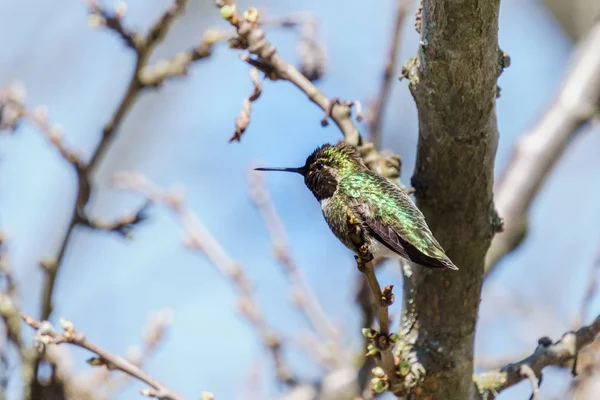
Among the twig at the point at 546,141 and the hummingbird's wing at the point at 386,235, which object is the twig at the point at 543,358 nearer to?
the hummingbird's wing at the point at 386,235

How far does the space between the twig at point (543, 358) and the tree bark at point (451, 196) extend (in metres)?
0.07

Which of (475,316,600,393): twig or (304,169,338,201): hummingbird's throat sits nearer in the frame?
(475,316,600,393): twig

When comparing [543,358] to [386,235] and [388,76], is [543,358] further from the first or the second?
[388,76]

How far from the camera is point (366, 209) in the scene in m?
2.81

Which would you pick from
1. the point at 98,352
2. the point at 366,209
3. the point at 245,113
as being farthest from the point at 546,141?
the point at 98,352

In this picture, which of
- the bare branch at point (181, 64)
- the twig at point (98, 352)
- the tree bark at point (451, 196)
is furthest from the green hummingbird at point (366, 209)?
the twig at point (98, 352)

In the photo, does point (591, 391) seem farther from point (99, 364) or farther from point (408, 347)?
point (99, 364)

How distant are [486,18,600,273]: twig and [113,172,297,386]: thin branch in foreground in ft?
4.63

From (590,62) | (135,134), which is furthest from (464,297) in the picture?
(135,134)

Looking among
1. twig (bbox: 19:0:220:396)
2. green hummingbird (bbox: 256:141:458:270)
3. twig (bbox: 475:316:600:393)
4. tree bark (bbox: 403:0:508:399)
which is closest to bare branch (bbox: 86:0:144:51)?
twig (bbox: 19:0:220:396)

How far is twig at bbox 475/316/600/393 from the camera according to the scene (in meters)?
2.60

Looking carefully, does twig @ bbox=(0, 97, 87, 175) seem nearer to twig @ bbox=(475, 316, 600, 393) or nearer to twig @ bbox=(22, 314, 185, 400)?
twig @ bbox=(22, 314, 185, 400)

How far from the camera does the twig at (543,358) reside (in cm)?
260

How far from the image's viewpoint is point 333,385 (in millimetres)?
3768
